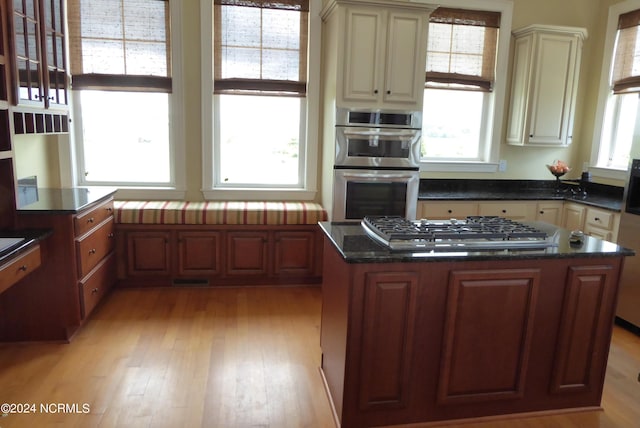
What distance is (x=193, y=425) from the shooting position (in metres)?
2.22

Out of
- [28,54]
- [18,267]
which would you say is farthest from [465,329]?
[28,54]

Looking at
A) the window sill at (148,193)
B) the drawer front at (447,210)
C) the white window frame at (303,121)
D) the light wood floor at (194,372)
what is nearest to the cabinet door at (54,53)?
the window sill at (148,193)

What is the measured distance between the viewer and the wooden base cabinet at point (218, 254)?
3.93 meters

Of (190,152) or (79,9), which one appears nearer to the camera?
(79,9)

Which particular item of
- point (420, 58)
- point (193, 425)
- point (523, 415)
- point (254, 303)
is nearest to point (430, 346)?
point (523, 415)

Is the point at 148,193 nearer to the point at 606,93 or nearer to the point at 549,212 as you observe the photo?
the point at 549,212

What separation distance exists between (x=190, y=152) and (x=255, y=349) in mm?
2045

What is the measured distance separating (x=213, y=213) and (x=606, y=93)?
3.88m

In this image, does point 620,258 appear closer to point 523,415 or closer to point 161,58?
point 523,415

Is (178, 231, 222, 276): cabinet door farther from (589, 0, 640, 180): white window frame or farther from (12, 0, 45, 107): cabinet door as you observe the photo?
(589, 0, 640, 180): white window frame

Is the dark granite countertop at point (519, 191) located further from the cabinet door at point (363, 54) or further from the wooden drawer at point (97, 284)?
the wooden drawer at point (97, 284)

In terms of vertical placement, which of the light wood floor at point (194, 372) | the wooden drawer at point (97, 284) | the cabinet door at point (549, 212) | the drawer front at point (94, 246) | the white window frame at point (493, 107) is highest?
the white window frame at point (493, 107)

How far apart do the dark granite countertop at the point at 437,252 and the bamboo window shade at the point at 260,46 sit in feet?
7.27

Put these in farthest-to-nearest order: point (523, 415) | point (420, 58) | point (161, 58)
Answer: point (161, 58), point (420, 58), point (523, 415)
